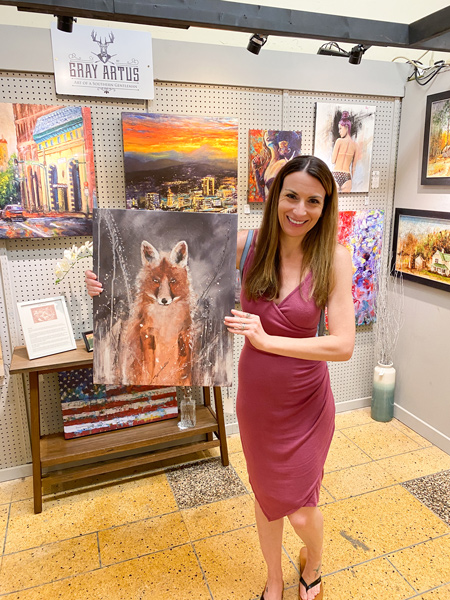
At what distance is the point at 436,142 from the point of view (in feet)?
9.26

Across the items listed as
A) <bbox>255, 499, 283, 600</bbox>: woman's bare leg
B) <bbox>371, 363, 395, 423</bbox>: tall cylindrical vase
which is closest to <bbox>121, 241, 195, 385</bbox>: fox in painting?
<bbox>255, 499, 283, 600</bbox>: woman's bare leg

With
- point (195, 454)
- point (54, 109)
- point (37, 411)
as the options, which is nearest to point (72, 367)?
point (37, 411)

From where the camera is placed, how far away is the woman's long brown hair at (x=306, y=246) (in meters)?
1.49

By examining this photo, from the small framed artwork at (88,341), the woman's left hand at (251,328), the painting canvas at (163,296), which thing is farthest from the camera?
the small framed artwork at (88,341)

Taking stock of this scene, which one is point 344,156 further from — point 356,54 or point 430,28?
point 430,28

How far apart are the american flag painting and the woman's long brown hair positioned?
4.65 feet

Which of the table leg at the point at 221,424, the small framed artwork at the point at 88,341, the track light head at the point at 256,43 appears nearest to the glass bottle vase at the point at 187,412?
the table leg at the point at 221,424

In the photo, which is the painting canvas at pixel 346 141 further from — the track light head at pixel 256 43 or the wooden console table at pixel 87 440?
the wooden console table at pixel 87 440

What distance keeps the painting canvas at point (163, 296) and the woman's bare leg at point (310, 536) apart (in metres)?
0.58

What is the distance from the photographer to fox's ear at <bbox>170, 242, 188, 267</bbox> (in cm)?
162

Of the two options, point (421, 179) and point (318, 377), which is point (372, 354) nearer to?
point (421, 179)

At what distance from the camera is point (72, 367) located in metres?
2.38

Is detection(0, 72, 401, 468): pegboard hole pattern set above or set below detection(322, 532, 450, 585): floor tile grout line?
above

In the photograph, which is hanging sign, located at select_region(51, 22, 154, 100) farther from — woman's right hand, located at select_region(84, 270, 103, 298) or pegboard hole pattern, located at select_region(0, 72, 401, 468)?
woman's right hand, located at select_region(84, 270, 103, 298)
